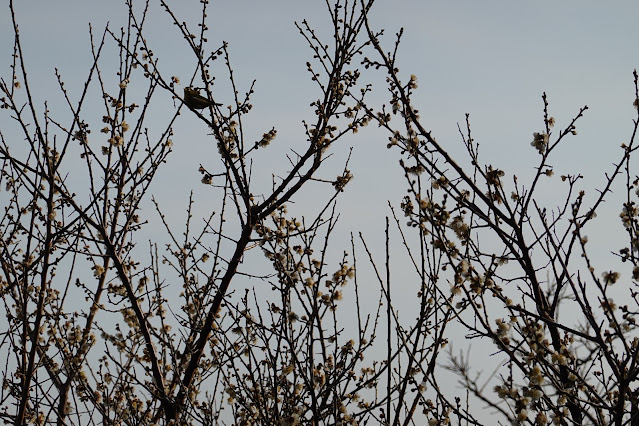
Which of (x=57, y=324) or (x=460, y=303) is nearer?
(x=460, y=303)

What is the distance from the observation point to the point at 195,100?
5035 mm

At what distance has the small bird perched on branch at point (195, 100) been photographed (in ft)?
16.4

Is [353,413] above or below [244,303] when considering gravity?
below

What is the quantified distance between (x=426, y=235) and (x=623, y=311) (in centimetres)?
113

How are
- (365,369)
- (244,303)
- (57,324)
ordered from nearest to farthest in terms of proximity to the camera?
(244,303) < (365,369) < (57,324)

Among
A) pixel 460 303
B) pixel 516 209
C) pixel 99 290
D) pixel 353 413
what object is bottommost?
pixel 353 413

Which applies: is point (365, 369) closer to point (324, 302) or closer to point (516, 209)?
point (324, 302)

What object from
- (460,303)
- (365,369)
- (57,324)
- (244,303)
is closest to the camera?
(460,303)

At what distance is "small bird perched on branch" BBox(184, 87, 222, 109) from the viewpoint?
197 inches

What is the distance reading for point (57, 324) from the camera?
506 centimetres

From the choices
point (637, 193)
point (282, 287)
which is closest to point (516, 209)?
point (637, 193)

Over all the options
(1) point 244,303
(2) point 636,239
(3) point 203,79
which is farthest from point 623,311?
(3) point 203,79

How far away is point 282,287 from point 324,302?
545mm

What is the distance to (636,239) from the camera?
3.75 meters
